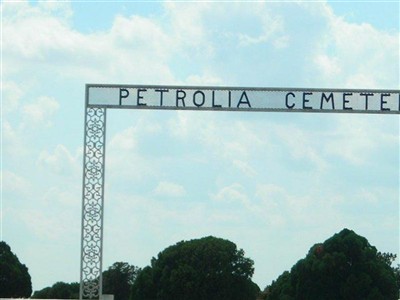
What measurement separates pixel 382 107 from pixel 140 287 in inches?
987

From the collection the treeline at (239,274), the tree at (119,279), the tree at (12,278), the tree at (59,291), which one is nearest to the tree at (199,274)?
the treeline at (239,274)

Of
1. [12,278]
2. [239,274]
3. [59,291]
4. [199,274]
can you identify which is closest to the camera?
[199,274]

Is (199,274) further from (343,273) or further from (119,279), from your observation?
(119,279)

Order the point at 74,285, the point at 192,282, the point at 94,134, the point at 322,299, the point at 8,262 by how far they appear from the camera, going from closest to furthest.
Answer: the point at 94,134 → the point at 322,299 → the point at 192,282 → the point at 8,262 → the point at 74,285

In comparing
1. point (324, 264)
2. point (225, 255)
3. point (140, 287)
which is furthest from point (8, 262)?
point (324, 264)

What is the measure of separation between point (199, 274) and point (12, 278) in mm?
8869

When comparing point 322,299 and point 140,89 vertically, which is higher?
point 140,89

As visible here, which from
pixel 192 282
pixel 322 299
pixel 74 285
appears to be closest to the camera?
pixel 322 299

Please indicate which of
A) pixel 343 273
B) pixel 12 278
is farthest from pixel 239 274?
pixel 12 278

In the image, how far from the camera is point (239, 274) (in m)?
43.1

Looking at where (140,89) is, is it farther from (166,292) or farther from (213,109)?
(166,292)

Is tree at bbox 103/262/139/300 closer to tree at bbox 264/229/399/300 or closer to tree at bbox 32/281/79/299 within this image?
tree at bbox 32/281/79/299

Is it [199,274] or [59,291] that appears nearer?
[199,274]

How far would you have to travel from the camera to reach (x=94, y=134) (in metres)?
19.4
